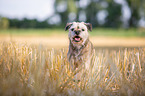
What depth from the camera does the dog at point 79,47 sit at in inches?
185

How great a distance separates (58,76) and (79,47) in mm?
1244

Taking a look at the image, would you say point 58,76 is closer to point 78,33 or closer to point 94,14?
point 78,33

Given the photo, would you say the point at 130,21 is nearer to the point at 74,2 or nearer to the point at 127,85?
the point at 74,2

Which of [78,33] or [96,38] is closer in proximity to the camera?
[78,33]

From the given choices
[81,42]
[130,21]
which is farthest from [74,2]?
[81,42]

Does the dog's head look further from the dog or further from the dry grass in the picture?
the dry grass

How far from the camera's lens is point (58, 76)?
13.7 ft

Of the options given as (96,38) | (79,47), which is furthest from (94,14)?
(79,47)

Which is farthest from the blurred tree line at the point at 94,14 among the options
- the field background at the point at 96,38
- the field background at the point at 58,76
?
the field background at the point at 58,76

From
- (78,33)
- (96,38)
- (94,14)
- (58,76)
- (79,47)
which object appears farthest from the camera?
(94,14)

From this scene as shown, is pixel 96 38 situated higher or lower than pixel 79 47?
lower

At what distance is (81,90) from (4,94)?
1.88m

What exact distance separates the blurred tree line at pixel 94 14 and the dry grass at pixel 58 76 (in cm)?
2843

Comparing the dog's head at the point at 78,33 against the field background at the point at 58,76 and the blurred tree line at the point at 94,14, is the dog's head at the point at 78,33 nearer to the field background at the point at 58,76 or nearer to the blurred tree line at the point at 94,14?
the field background at the point at 58,76
